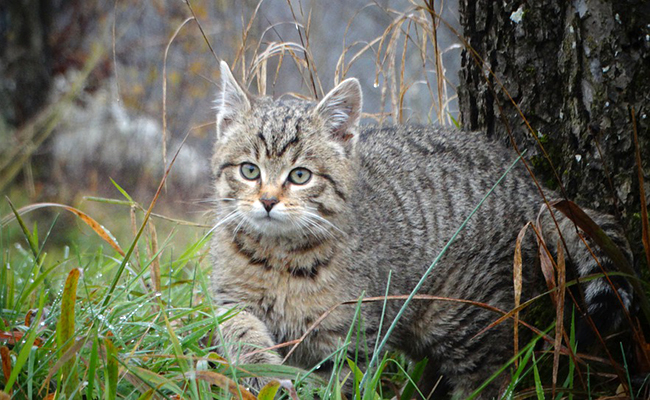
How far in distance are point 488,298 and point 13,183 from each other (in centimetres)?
683

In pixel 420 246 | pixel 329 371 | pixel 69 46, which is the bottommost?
pixel 329 371

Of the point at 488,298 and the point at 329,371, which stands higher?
the point at 488,298

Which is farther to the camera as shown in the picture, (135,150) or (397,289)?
(135,150)

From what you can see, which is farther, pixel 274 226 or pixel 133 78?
pixel 133 78

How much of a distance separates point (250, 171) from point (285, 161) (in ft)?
0.58

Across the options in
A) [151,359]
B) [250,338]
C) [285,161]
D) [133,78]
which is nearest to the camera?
[151,359]

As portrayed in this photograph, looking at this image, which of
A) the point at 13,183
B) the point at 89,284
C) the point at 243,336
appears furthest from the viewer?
the point at 13,183

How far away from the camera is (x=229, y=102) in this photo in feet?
11.4

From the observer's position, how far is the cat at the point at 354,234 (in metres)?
3.08

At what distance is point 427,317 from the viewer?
10.8 feet

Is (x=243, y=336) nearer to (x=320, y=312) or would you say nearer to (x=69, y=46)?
(x=320, y=312)

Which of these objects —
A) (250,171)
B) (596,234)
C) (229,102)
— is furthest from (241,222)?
(596,234)

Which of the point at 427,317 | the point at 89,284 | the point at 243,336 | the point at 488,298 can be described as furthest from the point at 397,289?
the point at 89,284

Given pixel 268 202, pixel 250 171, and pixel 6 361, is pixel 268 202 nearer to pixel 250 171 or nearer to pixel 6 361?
pixel 250 171
